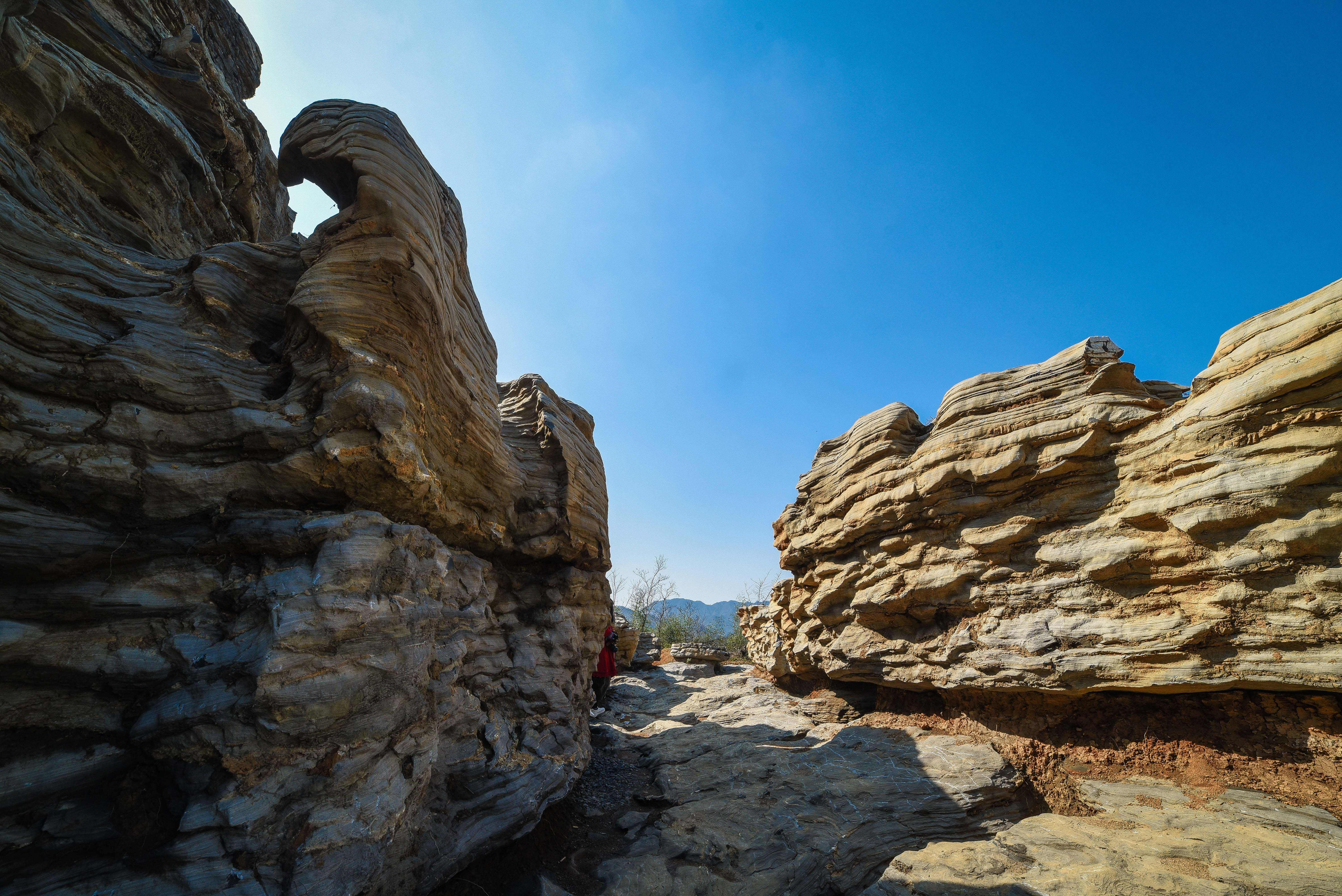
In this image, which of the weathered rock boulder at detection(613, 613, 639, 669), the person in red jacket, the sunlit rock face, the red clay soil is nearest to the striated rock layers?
the person in red jacket

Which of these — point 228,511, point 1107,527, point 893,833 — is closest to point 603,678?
point 893,833

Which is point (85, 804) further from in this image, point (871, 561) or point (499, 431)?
point (871, 561)

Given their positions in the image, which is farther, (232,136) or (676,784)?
(676,784)

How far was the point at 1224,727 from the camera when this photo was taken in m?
7.21

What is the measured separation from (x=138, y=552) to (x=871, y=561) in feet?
44.6

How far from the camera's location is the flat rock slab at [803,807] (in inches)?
260

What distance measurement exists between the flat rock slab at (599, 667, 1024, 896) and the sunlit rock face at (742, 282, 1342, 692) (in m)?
2.03

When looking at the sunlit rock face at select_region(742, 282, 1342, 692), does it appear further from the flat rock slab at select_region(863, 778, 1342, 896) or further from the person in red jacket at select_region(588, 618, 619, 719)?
the person in red jacket at select_region(588, 618, 619, 719)

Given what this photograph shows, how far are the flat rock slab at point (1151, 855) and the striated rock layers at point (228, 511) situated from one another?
580 centimetres

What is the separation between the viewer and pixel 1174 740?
298 inches

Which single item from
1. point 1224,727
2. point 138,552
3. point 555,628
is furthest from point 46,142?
point 1224,727

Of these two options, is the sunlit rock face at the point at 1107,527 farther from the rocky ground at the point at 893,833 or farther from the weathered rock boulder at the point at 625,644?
the weathered rock boulder at the point at 625,644

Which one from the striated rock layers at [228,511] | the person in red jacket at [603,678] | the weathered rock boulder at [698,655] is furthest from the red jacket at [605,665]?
the weathered rock boulder at [698,655]

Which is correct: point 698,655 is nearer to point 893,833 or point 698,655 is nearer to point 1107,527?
point 893,833
